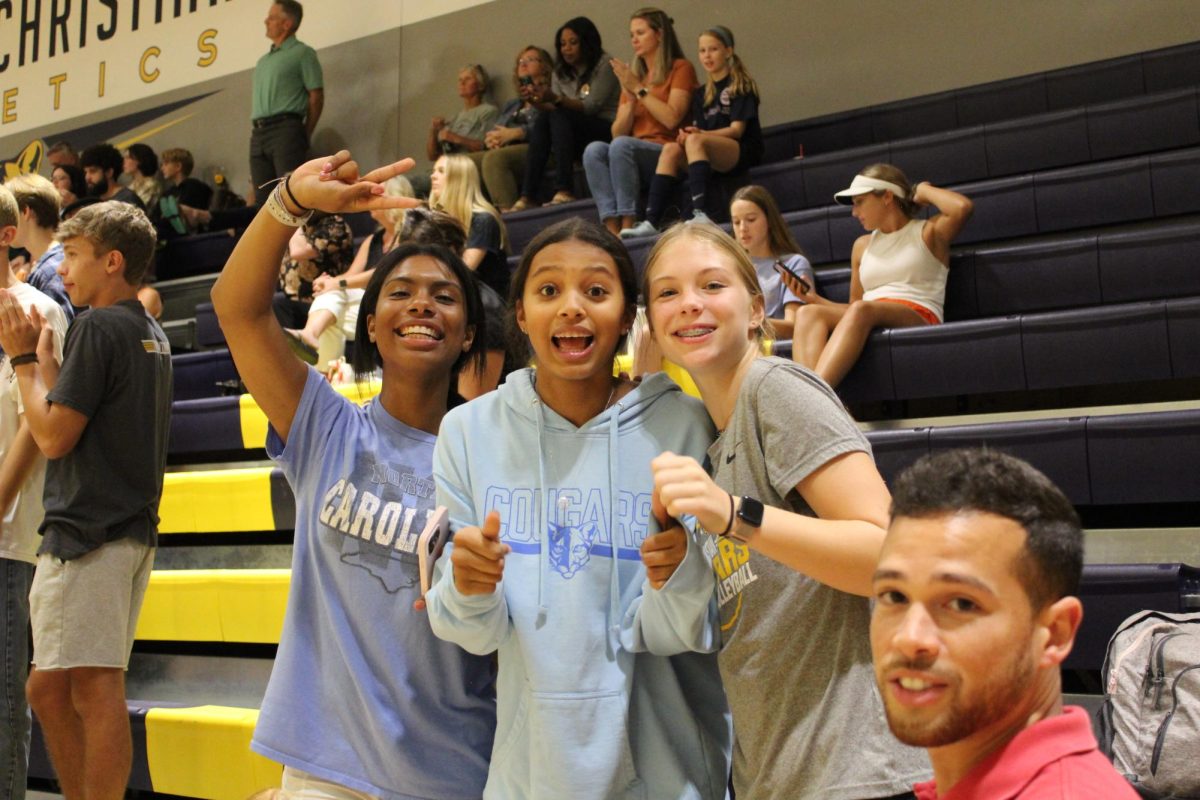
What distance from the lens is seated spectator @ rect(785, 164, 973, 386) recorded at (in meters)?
3.80

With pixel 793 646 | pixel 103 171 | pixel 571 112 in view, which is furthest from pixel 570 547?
pixel 103 171

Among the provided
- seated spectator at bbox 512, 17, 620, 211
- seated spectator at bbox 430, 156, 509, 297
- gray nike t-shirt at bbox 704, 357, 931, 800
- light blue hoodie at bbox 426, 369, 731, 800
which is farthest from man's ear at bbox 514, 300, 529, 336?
seated spectator at bbox 512, 17, 620, 211

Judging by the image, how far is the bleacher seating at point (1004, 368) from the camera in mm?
3068

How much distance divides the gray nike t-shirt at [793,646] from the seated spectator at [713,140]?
13.1 feet

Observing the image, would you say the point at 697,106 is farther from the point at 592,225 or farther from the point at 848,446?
the point at 848,446

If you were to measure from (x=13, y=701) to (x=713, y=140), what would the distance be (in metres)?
3.79

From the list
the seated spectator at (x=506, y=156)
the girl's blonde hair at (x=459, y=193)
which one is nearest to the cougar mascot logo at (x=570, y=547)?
the girl's blonde hair at (x=459, y=193)

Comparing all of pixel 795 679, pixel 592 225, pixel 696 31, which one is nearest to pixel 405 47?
pixel 696 31

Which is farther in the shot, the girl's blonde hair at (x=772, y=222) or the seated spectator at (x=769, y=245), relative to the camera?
the girl's blonde hair at (x=772, y=222)

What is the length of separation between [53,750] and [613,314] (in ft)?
6.43

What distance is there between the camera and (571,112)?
6.37 meters

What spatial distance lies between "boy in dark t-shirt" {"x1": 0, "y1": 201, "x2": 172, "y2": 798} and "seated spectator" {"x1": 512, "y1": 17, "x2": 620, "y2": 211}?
364 cm

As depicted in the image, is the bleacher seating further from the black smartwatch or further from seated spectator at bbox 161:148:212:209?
seated spectator at bbox 161:148:212:209

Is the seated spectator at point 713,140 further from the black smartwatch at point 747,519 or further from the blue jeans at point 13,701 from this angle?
the black smartwatch at point 747,519
